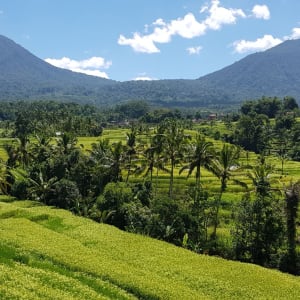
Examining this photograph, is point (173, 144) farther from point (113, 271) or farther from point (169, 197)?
point (113, 271)

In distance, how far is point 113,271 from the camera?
33.0 meters

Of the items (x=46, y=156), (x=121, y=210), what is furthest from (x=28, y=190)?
(x=121, y=210)

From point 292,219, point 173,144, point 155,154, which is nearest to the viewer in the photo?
point 292,219

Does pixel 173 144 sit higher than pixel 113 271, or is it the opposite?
pixel 173 144

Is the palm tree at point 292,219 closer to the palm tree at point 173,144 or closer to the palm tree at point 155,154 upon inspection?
the palm tree at point 173,144

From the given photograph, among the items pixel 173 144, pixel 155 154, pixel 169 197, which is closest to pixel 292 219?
pixel 169 197

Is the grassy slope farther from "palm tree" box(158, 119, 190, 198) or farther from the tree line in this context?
"palm tree" box(158, 119, 190, 198)

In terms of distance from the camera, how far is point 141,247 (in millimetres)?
40406

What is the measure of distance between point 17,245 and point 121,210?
16437mm

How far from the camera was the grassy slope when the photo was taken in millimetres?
28217

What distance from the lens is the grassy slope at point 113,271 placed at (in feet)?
92.6

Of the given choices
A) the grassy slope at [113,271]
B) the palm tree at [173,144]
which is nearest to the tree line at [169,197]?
the palm tree at [173,144]

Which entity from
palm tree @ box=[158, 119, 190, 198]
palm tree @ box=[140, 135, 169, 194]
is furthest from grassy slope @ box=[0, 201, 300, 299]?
palm tree @ box=[140, 135, 169, 194]

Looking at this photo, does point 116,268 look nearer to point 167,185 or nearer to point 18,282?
point 18,282
